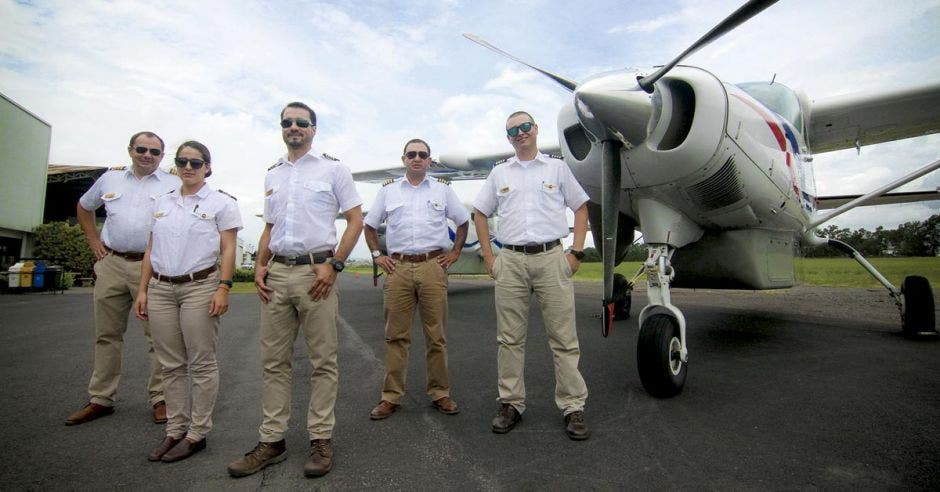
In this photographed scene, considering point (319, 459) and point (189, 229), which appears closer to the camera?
point (319, 459)

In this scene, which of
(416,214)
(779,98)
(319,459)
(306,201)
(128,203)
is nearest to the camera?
(319,459)

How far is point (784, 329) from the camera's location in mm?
6844

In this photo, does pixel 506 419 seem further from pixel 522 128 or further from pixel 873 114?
pixel 873 114

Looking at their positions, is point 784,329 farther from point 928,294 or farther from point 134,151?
point 134,151

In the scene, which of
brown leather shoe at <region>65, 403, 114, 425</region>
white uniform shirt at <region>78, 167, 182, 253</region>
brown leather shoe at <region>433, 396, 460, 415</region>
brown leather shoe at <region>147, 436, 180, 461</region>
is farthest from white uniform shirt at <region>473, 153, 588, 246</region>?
brown leather shoe at <region>65, 403, 114, 425</region>

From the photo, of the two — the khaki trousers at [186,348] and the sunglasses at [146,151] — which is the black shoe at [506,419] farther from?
the sunglasses at [146,151]

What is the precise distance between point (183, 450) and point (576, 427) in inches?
88.4

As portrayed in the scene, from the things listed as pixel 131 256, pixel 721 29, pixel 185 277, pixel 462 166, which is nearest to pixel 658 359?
pixel 721 29

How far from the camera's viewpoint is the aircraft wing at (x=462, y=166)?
912cm

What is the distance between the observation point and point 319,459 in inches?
88.7

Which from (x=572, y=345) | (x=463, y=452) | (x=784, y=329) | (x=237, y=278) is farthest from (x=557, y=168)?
(x=237, y=278)

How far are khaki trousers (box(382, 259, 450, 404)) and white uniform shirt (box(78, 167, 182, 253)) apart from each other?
1.81 meters

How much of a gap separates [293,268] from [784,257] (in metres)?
5.71

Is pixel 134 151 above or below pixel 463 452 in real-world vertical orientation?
above
